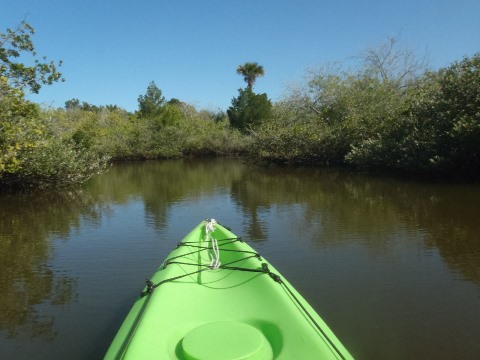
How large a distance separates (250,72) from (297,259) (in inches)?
1660

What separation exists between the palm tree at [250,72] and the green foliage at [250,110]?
11.2ft

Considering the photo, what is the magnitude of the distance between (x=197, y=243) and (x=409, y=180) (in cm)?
1336

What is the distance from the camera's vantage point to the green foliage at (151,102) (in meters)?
50.6

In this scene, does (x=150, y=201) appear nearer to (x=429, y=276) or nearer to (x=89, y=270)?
(x=89, y=270)

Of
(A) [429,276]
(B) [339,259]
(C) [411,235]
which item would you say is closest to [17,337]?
(B) [339,259]

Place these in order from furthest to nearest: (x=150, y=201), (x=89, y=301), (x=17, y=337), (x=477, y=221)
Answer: (x=150, y=201) < (x=477, y=221) < (x=89, y=301) < (x=17, y=337)

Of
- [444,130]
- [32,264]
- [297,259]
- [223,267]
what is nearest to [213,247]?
[223,267]

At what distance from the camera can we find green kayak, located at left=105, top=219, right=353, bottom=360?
117 inches

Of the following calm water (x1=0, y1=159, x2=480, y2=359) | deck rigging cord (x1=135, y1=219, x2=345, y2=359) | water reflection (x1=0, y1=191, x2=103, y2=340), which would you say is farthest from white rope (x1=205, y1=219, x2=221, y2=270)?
water reflection (x1=0, y1=191, x2=103, y2=340)

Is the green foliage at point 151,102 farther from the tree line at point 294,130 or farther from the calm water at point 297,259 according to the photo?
the calm water at point 297,259

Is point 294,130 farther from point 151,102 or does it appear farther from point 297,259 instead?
point 151,102

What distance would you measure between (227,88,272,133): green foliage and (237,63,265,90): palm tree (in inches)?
135

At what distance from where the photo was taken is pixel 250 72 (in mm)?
46875

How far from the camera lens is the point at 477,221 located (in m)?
9.13
